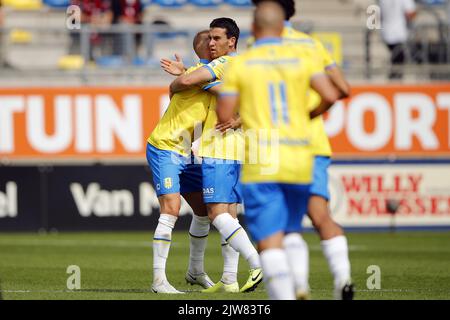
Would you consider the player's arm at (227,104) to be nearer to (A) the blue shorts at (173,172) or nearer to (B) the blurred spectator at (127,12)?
(A) the blue shorts at (173,172)

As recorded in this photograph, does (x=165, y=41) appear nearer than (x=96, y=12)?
Yes

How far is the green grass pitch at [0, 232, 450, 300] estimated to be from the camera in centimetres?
971

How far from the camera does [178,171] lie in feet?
32.9

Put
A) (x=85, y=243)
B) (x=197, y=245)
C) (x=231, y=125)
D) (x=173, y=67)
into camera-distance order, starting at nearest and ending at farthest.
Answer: (x=173, y=67) < (x=231, y=125) < (x=197, y=245) < (x=85, y=243)

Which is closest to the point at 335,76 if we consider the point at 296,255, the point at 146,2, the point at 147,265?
the point at 296,255

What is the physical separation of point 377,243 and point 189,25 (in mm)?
8042

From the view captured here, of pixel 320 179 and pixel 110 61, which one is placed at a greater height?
pixel 110 61

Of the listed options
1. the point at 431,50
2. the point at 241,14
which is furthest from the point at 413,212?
the point at 241,14

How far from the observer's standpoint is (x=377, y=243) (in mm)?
16703

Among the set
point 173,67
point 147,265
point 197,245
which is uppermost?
point 173,67

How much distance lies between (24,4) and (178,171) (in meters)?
14.0

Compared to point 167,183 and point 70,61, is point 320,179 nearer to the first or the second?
point 167,183

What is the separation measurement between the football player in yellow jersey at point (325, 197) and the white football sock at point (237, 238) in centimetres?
131

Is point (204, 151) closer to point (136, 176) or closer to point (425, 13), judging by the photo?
point (136, 176)
